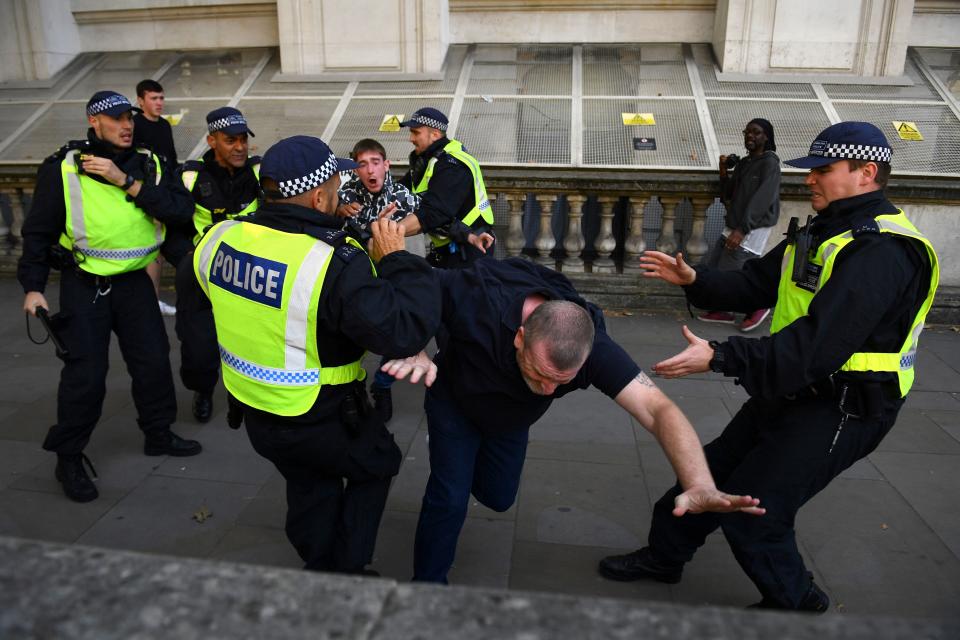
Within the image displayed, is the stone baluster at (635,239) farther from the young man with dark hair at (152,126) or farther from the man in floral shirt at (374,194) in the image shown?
the young man with dark hair at (152,126)

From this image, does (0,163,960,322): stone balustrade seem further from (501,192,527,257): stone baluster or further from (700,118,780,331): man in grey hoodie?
(700,118,780,331): man in grey hoodie

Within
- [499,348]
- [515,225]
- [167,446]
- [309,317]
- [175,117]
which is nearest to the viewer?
[309,317]

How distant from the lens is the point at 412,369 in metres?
2.66

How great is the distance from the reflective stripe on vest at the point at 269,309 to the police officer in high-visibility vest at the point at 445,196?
2173mm

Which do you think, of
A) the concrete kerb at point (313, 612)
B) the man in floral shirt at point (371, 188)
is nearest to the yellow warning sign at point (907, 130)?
the man in floral shirt at point (371, 188)

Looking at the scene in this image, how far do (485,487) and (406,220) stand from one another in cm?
216

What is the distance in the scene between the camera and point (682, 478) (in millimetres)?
2492

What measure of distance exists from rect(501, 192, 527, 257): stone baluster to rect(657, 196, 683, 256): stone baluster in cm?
137

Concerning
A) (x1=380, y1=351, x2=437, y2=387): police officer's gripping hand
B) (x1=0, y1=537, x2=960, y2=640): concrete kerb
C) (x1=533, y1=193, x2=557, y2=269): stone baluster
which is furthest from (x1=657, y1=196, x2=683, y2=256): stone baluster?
(x1=0, y1=537, x2=960, y2=640): concrete kerb

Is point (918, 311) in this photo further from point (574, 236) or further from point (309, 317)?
point (574, 236)

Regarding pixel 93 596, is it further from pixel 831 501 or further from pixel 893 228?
pixel 831 501

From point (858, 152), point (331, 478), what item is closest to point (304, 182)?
point (331, 478)

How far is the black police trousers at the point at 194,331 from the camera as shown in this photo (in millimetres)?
3037

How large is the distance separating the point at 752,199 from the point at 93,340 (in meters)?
5.30
